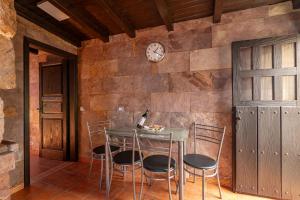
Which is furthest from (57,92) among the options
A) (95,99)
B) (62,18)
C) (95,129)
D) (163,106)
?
(163,106)

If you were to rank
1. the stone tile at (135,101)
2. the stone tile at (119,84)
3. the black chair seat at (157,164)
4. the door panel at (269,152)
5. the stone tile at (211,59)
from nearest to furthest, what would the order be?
the black chair seat at (157,164)
the door panel at (269,152)
the stone tile at (211,59)
the stone tile at (135,101)
the stone tile at (119,84)

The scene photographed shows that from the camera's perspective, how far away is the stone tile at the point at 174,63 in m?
2.67

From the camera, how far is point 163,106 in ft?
9.20

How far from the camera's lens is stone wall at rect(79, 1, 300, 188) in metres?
2.37

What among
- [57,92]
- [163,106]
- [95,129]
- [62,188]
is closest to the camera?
[62,188]

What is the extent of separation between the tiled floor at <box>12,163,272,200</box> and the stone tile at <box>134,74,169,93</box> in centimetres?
143

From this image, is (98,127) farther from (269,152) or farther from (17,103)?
(269,152)

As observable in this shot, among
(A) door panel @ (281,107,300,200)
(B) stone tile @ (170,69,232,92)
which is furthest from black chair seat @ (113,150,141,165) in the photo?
(A) door panel @ (281,107,300,200)

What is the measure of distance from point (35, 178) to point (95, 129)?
1181 millimetres

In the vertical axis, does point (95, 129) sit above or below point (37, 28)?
below

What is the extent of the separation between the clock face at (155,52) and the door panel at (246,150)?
1401mm

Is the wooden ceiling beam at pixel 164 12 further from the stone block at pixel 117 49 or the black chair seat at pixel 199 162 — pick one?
the black chair seat at pixel 199 162

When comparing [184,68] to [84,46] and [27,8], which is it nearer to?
[84,46]

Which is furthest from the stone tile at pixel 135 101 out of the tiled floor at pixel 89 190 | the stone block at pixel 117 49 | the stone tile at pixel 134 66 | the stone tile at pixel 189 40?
the tiled floor at pixel 89 190
